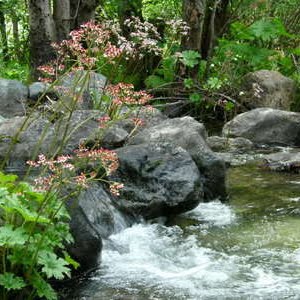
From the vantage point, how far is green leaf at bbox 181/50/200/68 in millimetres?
10289

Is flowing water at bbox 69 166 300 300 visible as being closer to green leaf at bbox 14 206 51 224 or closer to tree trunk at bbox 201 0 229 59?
green leaf at bbox 14 206 51 224

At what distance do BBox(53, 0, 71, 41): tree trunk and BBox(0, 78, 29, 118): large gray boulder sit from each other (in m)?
2.20

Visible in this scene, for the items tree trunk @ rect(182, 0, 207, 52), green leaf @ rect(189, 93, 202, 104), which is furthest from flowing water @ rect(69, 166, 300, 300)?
tree trunk @ rect(182, 0, 207, 52)

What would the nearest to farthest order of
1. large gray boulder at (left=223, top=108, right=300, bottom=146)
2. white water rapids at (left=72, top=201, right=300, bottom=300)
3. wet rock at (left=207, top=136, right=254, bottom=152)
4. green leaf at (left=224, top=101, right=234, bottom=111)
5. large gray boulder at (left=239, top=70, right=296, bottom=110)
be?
1. white water rapids at (left=72, top=201, right=300, bottom=300)
2. wet rock at (left=207, top=136, right=254, bottom=152)
3. large gray boulder at (left=223, top=108, right=300, bottom=146)
4. green leaf at (left=224, top=101, right=234, bottom=111)
5. large gray boulder at (left=239, top=70, right=296, bottom=110)

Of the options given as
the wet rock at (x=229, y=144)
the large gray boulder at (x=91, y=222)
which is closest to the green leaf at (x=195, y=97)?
the wet rock at (x=229, y=144)

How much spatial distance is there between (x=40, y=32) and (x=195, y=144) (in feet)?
14.0

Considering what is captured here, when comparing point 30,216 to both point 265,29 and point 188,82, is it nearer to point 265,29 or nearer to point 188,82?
point 188,82

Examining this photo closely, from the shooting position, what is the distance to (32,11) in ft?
32.4

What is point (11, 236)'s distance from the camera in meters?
3.44

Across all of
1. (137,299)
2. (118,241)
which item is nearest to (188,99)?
(118,241)

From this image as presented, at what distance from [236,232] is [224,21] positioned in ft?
25.6

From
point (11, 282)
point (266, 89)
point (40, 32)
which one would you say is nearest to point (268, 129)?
point (266, 89)

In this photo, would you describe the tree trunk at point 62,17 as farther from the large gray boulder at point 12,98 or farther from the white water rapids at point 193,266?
the white water rapids at point 193,266

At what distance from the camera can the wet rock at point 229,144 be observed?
9203 mm
